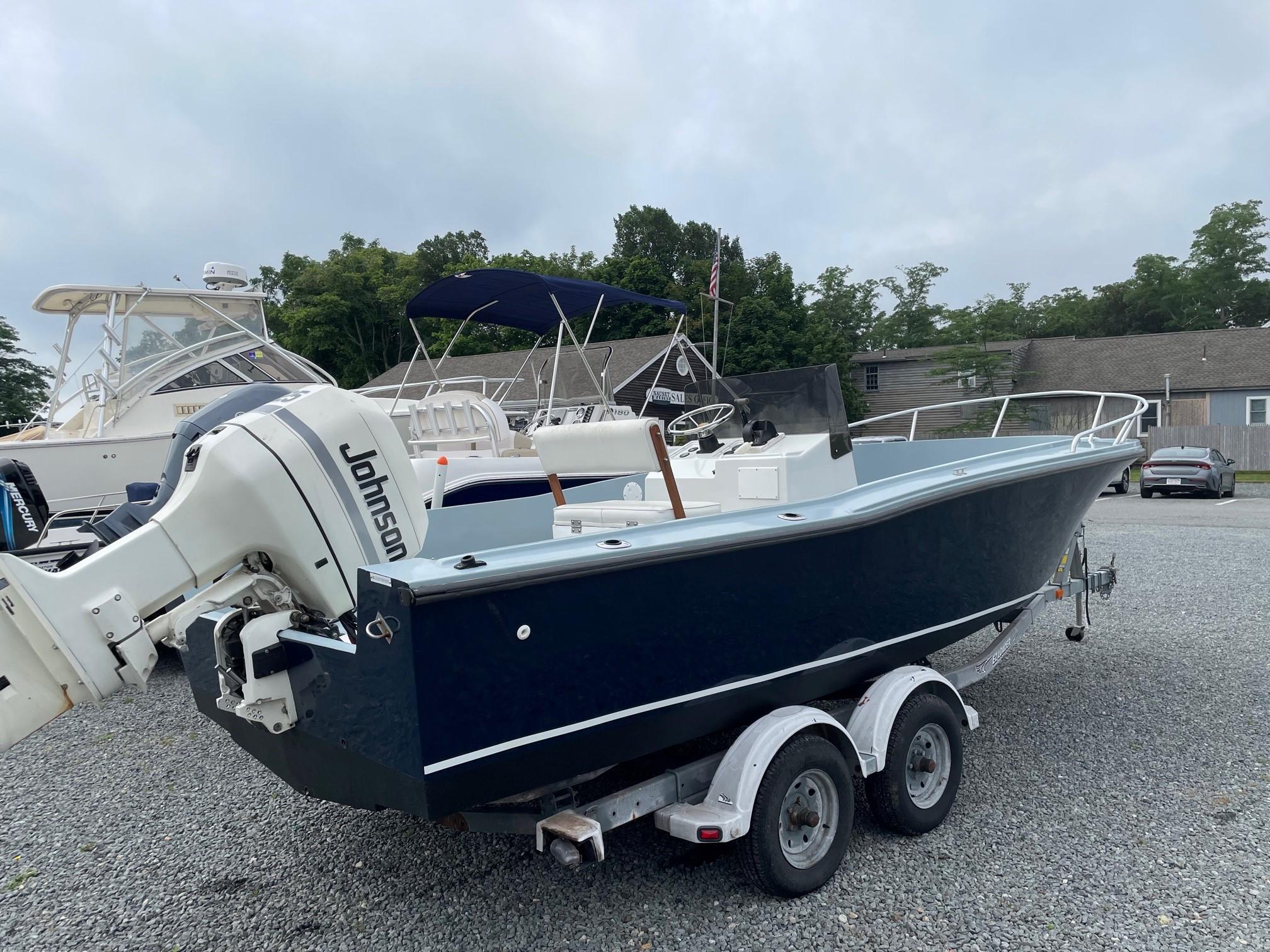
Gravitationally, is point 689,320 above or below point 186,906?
above

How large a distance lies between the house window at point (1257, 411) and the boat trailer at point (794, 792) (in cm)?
2859

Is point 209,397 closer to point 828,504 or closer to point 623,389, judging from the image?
point 828,504

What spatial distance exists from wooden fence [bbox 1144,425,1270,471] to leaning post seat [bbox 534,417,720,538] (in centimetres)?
2367

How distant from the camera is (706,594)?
2654 millimetres

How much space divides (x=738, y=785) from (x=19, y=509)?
10.4 feet

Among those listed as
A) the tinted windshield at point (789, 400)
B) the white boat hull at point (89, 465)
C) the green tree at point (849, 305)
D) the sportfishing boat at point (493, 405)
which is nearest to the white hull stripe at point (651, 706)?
the tinted windshield at point (789, 400)

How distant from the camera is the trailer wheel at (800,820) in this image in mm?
2645

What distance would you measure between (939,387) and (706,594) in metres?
30.0

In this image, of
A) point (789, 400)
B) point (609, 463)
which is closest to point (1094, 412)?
point (789, 400)

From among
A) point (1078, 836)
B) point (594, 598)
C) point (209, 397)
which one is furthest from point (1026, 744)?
A: point (209, 397)

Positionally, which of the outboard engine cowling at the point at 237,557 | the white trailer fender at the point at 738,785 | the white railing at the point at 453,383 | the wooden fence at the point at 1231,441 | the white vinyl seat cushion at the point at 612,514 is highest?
the white railing at the point at 453,383

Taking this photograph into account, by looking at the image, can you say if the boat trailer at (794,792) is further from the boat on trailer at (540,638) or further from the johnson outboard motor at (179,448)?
the johnson outboard motor at (179,448)

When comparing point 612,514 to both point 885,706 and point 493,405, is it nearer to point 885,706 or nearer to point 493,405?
point 885,706

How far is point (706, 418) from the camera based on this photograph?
5.02m
